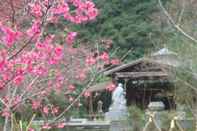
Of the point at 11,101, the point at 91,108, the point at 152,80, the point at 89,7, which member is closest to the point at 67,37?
the point at 89,7

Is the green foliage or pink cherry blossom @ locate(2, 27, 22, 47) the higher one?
the green foliage

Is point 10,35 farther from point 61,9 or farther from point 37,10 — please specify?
point 61,9

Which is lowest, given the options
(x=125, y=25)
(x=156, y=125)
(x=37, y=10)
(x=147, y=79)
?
(x=156, y=125)

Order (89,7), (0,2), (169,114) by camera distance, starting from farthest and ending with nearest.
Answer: (169,114) < (0,2) < (89,7)

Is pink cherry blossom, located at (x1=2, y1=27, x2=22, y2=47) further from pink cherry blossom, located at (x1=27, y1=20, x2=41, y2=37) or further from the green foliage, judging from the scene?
the green foliage

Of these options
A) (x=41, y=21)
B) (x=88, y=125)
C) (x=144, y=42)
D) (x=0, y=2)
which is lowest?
(x=88, y=125)

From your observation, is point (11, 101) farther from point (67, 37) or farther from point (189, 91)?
point (189, 91)

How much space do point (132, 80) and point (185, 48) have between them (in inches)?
291

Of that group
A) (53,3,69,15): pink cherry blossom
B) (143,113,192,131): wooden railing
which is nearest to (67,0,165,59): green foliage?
(143,113,192,131): wooden railing

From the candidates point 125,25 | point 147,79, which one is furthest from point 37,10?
point 125,25

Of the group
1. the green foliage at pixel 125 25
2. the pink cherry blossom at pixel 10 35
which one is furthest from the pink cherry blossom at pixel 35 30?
the green foliage at pixel 125 25

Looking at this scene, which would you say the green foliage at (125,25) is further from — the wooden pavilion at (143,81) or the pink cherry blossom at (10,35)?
the pink cherry blossom at (10,35)

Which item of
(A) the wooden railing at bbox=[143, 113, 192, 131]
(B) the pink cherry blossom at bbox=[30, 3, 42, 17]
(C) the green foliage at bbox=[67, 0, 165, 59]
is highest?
(C) the green foliage at bbox=[67, 0, 165, 59]

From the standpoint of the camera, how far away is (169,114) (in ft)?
41.7
